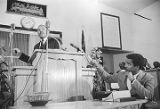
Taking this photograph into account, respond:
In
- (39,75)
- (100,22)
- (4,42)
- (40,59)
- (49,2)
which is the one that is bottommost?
(39,75)

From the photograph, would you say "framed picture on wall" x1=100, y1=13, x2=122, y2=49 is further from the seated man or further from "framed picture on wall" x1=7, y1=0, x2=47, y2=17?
the seated man

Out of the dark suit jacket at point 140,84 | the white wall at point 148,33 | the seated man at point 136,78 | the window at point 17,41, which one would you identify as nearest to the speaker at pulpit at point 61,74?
the seated man at point 136,78

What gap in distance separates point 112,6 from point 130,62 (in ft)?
10.4

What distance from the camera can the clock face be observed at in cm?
394

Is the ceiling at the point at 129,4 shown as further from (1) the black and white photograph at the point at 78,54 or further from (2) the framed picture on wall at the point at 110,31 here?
(2) the framed picture on wall at the point at 110,31

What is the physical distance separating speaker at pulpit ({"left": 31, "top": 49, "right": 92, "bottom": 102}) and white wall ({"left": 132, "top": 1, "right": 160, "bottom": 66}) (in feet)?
11.2

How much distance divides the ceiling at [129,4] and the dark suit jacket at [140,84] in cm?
298

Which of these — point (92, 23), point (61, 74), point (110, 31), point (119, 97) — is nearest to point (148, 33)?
point (110, 31)

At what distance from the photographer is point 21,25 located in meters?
3.92

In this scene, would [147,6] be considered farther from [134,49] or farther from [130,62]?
[130,62]

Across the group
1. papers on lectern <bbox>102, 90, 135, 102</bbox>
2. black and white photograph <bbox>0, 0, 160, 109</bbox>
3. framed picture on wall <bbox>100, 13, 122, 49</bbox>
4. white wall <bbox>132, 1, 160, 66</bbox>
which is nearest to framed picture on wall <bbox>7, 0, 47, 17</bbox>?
black and white photograph <bbox>0, 0, 160, 109</bbox>

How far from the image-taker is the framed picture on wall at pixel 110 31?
16.3 feet

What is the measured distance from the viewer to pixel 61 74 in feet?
Answer: 6.95

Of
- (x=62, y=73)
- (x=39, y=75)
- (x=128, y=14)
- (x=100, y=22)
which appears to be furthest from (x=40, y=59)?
(x=128, y=14)
